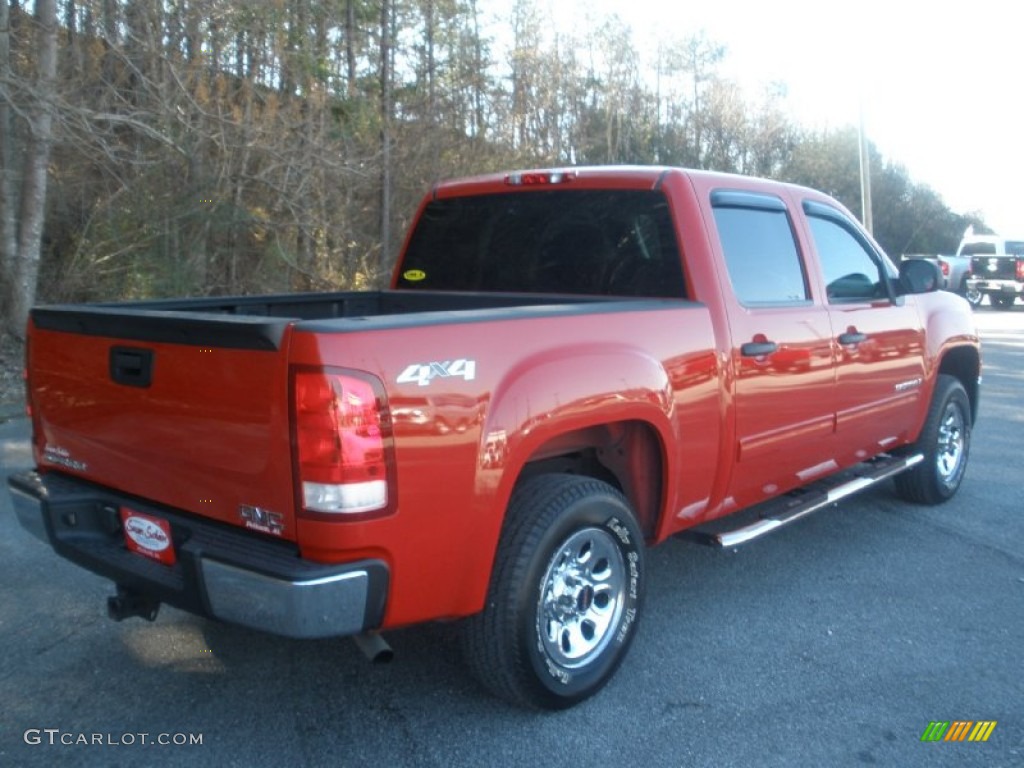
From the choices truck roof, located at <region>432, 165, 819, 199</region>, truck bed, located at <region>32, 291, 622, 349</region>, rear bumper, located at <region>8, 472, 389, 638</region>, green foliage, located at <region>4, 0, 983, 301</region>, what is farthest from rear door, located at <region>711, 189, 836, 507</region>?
green foliage, located at <region>4, 0, 983, 301</region>

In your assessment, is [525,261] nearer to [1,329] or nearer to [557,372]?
[557,372]

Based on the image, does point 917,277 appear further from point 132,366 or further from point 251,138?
point 251,138

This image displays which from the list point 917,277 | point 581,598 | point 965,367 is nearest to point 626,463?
point 581,598

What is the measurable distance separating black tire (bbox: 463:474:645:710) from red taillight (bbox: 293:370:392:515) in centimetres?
72

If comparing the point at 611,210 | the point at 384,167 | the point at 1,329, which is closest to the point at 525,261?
the point at 611,210

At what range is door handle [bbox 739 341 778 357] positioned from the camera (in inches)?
171

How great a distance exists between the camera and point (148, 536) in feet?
10.9

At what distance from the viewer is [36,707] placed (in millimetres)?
3564

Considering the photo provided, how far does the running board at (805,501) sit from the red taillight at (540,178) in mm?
1756

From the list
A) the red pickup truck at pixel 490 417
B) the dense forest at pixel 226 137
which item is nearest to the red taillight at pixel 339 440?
the red pickup truck at pixel 490 417

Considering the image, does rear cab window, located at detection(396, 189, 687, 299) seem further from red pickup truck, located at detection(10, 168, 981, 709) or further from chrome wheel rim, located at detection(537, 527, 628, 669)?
chrome wheel rim, located at detection(537, 527, 628, 669)

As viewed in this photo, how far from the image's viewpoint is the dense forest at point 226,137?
11602 mm

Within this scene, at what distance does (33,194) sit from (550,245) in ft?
29.1

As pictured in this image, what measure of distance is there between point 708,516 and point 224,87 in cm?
1124
